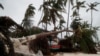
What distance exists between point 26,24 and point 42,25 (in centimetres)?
290

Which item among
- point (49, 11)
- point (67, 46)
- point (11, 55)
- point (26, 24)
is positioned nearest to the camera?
point (11, 55)

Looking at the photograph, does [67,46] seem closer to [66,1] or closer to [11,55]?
[11,55]

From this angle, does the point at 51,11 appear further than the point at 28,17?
No

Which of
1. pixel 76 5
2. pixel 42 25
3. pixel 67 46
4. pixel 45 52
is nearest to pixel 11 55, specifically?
pixel 45 52

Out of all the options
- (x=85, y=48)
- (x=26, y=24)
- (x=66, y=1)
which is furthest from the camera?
(x=66, y=1)

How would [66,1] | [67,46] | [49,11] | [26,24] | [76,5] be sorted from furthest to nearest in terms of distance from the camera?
[76,5] < [66,1] < [26,24] < [49,11] < [67,46]

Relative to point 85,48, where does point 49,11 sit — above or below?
above

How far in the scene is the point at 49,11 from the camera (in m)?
44.6

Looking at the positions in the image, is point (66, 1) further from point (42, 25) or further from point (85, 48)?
point (85, 48)

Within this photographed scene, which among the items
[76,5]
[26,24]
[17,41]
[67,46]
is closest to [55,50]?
[67,46]

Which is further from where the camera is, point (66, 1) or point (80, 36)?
point (66, 1)

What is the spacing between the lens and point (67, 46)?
79.2ft

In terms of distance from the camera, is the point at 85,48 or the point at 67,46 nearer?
the point at 67,46

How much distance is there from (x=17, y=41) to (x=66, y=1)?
33804mm
